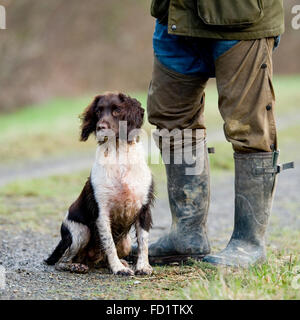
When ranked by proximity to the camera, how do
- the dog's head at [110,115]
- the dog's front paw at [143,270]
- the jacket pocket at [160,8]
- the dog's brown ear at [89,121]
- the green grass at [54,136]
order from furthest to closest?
1. the green grass at [54,136]
2. the dog's brown ear at [89,121]
3. the dog's head at [110,115]
4. the dog's front paw at [143,270]
5. the jacket pocket at [160,8]

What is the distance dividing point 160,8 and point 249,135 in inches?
35.6

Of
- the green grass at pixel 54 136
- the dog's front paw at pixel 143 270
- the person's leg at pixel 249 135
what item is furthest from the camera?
the green grass at pixel 54 136

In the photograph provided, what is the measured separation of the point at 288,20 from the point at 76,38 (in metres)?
9.53

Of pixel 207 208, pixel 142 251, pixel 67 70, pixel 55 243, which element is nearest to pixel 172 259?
pixel 142 251

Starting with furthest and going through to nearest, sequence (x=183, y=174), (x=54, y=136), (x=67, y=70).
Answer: (x=67, y=70)
(x=54, y=136)
(x=183, y=174)

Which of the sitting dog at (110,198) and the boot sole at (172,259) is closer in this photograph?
the sitting dog at (110,198)

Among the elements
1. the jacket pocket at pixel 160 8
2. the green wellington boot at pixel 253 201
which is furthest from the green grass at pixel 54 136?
the jacket pocket at pixel 160 8

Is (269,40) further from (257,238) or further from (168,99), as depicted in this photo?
(257,238)

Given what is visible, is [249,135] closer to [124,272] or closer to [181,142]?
[181,142]

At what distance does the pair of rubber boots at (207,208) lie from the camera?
142 inches

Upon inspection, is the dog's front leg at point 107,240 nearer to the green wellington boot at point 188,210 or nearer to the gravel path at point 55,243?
the gravel path at point 55,243

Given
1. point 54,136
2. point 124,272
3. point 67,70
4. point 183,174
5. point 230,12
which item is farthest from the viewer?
point 67,70

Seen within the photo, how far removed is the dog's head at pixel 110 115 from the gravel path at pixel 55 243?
89cm

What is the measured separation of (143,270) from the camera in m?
3.72
